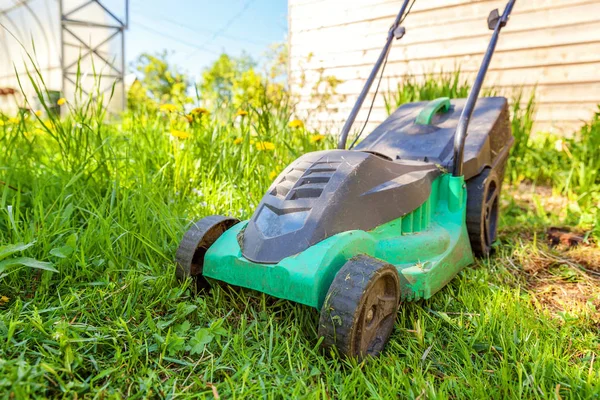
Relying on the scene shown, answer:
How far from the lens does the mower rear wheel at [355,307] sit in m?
1.14

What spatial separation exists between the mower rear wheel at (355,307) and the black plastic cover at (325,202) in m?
0.16

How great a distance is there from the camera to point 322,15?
19.8 ft

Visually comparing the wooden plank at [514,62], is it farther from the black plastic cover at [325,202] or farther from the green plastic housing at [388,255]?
the black plastic cover at [325,202]

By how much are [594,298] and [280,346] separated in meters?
1.16

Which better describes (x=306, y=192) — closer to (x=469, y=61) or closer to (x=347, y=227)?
(x=347, y=227)

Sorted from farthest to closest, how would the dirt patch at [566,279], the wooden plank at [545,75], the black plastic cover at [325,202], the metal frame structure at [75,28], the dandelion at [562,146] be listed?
the metal frame structure at [75,28]
the wooden plank at [545,75]
the dandelion at [562,146]
the dirt patch at [566,279]
the black plastic cover at [325,202]

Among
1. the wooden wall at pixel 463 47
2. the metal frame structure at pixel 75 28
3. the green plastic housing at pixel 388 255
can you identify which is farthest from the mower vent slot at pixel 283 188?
the metal frame structure at pixel 75 28

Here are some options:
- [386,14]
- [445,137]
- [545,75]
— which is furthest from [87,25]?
[445,137]

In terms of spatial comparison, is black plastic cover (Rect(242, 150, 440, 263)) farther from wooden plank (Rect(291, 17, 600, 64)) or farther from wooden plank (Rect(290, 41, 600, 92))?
wooden plank (Rect(291, 17, 600, 64))

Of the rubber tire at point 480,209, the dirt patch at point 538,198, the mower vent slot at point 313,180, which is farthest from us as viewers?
the dirt patch at point 538,198

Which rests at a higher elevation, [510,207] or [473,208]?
[473,208]

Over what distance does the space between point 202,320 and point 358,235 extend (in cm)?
53

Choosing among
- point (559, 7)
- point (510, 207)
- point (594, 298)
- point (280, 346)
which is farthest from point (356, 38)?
point (280, 346)

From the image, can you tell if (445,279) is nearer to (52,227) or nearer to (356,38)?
(52,227)
